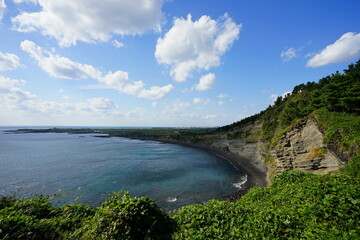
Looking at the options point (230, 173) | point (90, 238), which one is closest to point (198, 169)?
point (230, 173)

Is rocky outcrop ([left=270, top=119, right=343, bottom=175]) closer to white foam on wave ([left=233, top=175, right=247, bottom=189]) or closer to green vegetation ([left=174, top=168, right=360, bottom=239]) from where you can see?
white foam on wave ([left=233, top=175, right=247, bottom=189])

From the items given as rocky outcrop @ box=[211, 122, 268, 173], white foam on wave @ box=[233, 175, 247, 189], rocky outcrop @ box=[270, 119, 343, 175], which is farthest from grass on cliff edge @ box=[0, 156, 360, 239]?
rocky outcrop @ box=[211, 122, 268, 173]

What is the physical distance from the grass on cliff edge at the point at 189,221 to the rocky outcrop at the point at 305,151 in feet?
48.3

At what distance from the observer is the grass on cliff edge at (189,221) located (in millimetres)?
5348

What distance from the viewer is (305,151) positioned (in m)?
23.8

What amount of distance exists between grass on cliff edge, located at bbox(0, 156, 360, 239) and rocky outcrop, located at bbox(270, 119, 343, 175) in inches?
580

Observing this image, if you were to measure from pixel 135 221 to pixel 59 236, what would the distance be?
271 centimetres

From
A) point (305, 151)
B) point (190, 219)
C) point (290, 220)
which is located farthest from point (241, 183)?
point (190, 219)

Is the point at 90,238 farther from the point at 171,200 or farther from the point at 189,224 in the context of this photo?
the point at 171,200

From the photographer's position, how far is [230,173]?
44.8 meters

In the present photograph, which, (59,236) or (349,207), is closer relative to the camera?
(59,236)

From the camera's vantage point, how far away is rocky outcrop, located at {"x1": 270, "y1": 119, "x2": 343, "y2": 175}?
1944 cm

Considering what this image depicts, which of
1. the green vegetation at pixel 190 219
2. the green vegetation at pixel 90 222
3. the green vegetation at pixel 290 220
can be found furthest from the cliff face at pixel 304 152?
the green vegetation at pixel 90 222

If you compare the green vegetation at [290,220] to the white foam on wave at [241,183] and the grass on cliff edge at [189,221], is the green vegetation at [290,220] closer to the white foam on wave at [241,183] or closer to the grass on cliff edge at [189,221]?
the grass on cliff edge at [189,221]
